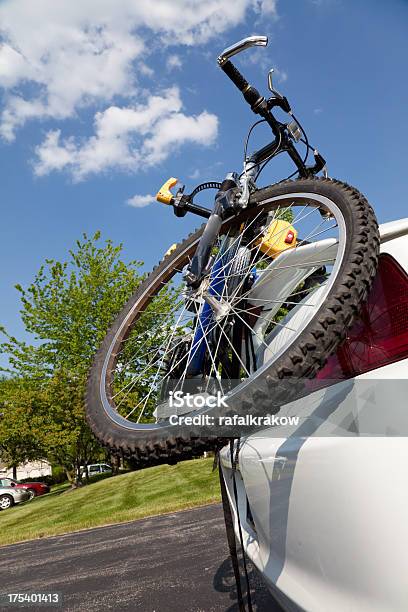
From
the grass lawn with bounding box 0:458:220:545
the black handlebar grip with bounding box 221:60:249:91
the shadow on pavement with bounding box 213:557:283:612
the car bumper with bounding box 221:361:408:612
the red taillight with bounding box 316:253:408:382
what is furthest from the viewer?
the grass lawn with bounding box 0:458:220:545

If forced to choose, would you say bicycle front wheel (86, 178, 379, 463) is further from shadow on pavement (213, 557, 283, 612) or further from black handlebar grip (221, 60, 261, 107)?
shadow on pavement (213, 557, 283, 612)

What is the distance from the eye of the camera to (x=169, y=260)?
11.0 feet

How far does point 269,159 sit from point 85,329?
20.0 m

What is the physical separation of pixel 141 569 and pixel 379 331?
10.8 feet

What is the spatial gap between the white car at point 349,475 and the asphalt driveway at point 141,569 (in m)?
A: 1.46

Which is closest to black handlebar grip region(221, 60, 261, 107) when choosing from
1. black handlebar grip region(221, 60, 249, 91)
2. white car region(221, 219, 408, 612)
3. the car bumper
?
black handlebar grip region(221, 60, 249, 91)

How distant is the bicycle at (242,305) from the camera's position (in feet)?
5.65

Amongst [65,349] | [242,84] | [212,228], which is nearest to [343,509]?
[212,228]

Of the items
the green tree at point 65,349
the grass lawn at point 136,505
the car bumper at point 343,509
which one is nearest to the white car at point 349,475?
the car bumper at point 343,509

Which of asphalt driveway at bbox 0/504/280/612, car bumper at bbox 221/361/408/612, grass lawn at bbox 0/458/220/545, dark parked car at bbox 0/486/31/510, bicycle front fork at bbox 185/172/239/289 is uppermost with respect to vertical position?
bicycle front fork at bbox 185/172/239/289

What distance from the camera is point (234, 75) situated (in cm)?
298

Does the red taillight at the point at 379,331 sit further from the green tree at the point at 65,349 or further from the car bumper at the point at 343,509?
the green tree at the point at 65,349

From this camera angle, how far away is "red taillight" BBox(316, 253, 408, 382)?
1.40 m

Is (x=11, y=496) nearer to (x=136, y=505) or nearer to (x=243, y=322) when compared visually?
(x=136, y=505)
